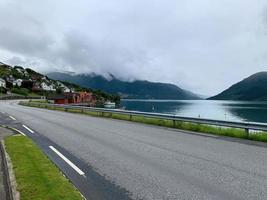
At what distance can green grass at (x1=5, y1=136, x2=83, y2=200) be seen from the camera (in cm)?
625

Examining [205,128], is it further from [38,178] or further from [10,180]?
[10,180]

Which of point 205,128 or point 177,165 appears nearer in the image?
point 177,165

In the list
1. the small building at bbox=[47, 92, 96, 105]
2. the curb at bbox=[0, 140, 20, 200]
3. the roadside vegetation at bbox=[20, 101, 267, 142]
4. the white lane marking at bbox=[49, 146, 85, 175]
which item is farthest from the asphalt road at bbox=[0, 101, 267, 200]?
the small building at bbox=[47, 92, 96, 105]

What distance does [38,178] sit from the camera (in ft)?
24.4

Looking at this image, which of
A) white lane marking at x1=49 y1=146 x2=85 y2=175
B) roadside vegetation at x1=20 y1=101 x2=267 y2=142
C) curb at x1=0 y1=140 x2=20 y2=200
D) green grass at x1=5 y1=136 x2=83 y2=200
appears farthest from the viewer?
roadside vegetation at x1=20 y1=101 x2=267 y2=142

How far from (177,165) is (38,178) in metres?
3.40

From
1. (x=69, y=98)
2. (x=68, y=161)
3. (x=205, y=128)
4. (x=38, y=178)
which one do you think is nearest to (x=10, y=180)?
(x=38, y=178)

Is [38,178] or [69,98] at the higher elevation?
[69,98]

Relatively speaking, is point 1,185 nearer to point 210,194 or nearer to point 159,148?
point 210,194

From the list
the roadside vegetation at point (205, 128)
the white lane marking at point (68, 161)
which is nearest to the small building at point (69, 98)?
the roadside vegetation at point (205, 128)

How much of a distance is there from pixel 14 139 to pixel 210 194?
9792 millimetres

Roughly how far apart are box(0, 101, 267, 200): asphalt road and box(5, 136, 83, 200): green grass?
101 centimetres

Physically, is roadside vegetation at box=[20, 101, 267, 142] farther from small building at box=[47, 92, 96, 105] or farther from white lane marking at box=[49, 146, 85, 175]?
small building at box=[47, 92, 96, 105]

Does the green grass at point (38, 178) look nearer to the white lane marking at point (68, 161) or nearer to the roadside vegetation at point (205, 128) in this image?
the white lane marking at point (68, 161)
